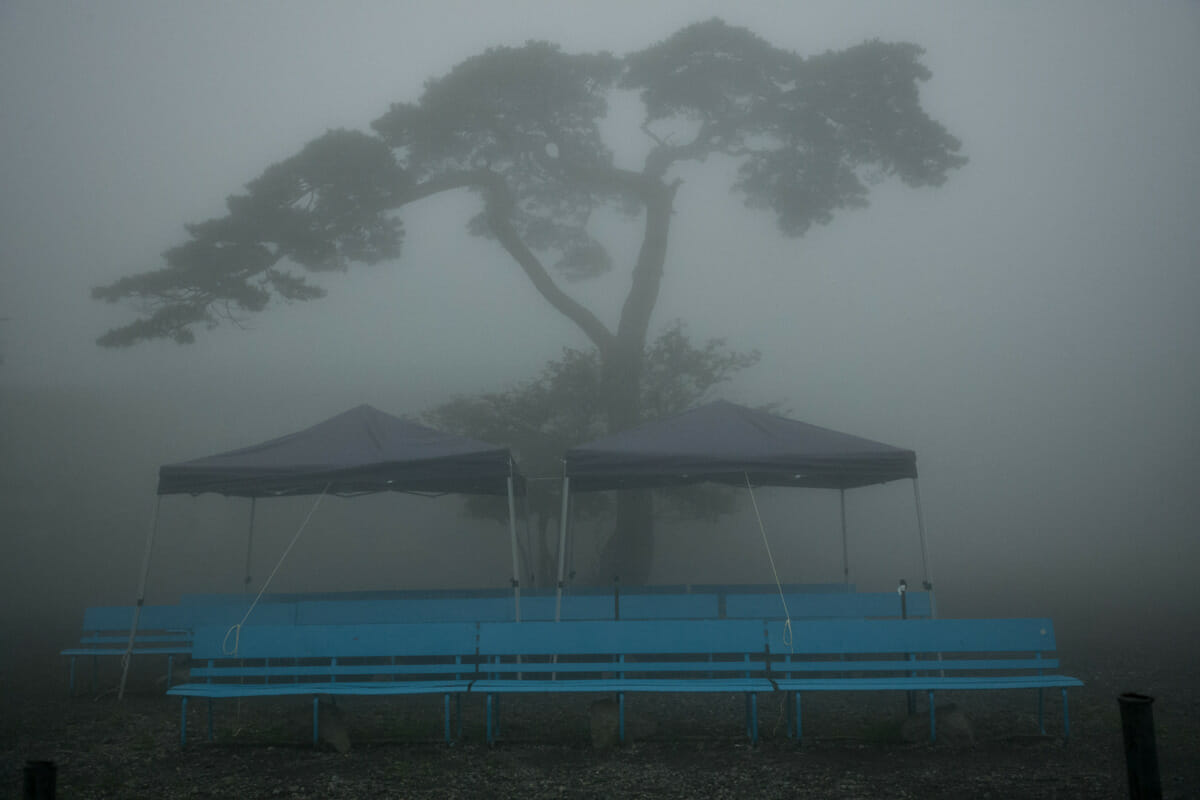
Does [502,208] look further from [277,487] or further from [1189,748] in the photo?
[1189,748]

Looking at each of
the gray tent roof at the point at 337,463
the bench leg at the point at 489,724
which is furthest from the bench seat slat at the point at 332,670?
the gray tent roof at the point at 337,463

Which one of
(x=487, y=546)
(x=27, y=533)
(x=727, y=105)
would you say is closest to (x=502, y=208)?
(x=727, y=105)

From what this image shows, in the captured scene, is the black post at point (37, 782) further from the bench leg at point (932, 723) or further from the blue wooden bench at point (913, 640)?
the bench leg at point (932, 723)

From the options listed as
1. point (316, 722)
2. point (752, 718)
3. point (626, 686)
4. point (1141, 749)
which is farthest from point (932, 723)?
point (316, 722)

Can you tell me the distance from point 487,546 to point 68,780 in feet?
36.6

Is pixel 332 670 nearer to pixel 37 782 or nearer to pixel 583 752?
pixel 583 752

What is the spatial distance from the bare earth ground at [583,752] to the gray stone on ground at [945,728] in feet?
0.18

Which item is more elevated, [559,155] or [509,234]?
[559,155]

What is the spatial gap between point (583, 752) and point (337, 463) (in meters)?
3.42

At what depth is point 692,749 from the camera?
5484mm

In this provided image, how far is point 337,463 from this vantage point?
7582 mm

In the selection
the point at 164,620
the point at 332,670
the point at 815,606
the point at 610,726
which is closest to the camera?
the point at 610,726

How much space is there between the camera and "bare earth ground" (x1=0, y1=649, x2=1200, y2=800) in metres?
4.62

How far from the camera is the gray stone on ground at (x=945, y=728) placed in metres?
5.43
